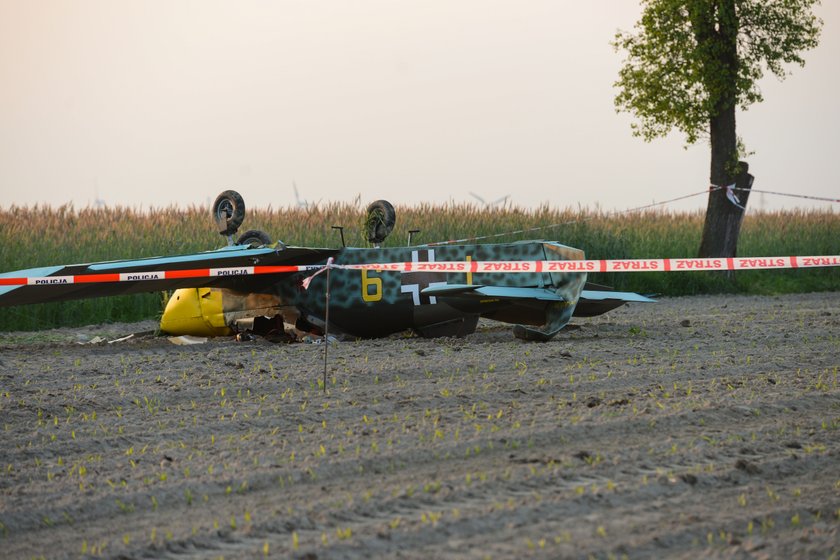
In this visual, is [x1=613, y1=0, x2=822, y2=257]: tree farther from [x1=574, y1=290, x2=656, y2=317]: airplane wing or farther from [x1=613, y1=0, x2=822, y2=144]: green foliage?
[x1=574, y1=290, x2=656, y2=317]: airplane wing

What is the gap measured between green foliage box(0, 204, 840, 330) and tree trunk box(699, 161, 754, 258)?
738mm

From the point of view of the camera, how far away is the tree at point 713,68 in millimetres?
24609

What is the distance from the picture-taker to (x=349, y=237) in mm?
23094

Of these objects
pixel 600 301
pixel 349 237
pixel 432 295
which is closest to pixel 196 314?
pixel 432 295

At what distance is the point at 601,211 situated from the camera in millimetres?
27609

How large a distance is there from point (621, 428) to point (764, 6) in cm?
2046

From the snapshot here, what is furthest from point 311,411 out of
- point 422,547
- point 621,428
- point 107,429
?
point 422,547

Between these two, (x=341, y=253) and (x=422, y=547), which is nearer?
(x=422, y=547)

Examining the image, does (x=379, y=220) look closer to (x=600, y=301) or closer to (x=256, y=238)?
(x=256, y=238)

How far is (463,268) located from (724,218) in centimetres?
1543

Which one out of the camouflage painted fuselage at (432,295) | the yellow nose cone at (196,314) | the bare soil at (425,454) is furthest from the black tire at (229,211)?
the bare soil at (425,454)

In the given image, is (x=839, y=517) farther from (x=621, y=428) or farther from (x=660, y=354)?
(x=660, y=354)

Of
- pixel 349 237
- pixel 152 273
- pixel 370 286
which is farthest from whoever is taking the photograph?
pixel 349 237

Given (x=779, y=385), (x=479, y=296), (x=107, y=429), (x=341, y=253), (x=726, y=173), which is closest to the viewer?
(x=107, y=429)
